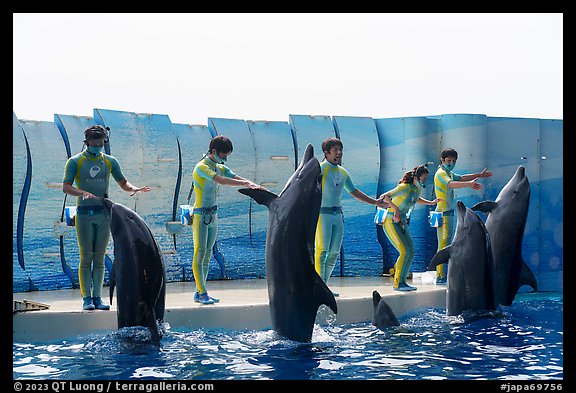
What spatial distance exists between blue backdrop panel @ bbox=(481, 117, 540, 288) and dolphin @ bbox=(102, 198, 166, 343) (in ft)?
20.0

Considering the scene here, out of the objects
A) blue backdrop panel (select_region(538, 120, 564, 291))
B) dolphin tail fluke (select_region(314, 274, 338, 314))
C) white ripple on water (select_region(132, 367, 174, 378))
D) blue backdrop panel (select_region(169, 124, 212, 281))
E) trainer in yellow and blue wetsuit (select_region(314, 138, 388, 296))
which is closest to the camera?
white ripple on water (select_region(132, 367, 174, 378))

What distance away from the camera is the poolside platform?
698cm

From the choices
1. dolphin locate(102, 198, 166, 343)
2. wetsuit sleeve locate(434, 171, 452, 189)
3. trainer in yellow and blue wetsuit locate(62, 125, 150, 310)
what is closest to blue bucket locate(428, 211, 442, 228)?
wetsuit sleeve locate(434, 171, 452, 189)

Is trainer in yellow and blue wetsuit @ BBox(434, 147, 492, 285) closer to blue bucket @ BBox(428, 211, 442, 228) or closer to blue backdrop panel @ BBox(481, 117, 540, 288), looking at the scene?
blue bucket @ BBox(428, 211, 442, 228)

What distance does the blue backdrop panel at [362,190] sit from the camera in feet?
35.7

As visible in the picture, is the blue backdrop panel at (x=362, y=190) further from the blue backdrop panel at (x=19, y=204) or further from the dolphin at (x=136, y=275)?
the dolphin at (x=136, y=275)

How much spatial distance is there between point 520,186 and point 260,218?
362cm

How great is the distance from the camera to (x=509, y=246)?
8453 mm

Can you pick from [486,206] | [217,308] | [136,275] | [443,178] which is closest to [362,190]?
[443,178]

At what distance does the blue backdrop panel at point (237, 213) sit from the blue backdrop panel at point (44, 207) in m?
2.14

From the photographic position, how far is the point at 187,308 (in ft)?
24.4

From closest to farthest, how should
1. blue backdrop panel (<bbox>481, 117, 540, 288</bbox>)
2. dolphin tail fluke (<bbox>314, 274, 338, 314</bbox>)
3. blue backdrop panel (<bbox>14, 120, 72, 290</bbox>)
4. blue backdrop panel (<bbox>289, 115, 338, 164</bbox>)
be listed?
dolphin tail fluke (<bbox>314, 274, 338, 314</bbox>) < blue backdrop panel (<bbox>14, 120, 72, 290</bbox>) < blue backdrop panel (<bbox>289, 115, 338, 164</bbox>) < blue backdrop panel (<bbox>481, 117, 540, 288</bbox>)

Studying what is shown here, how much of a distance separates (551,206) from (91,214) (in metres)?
6.92
